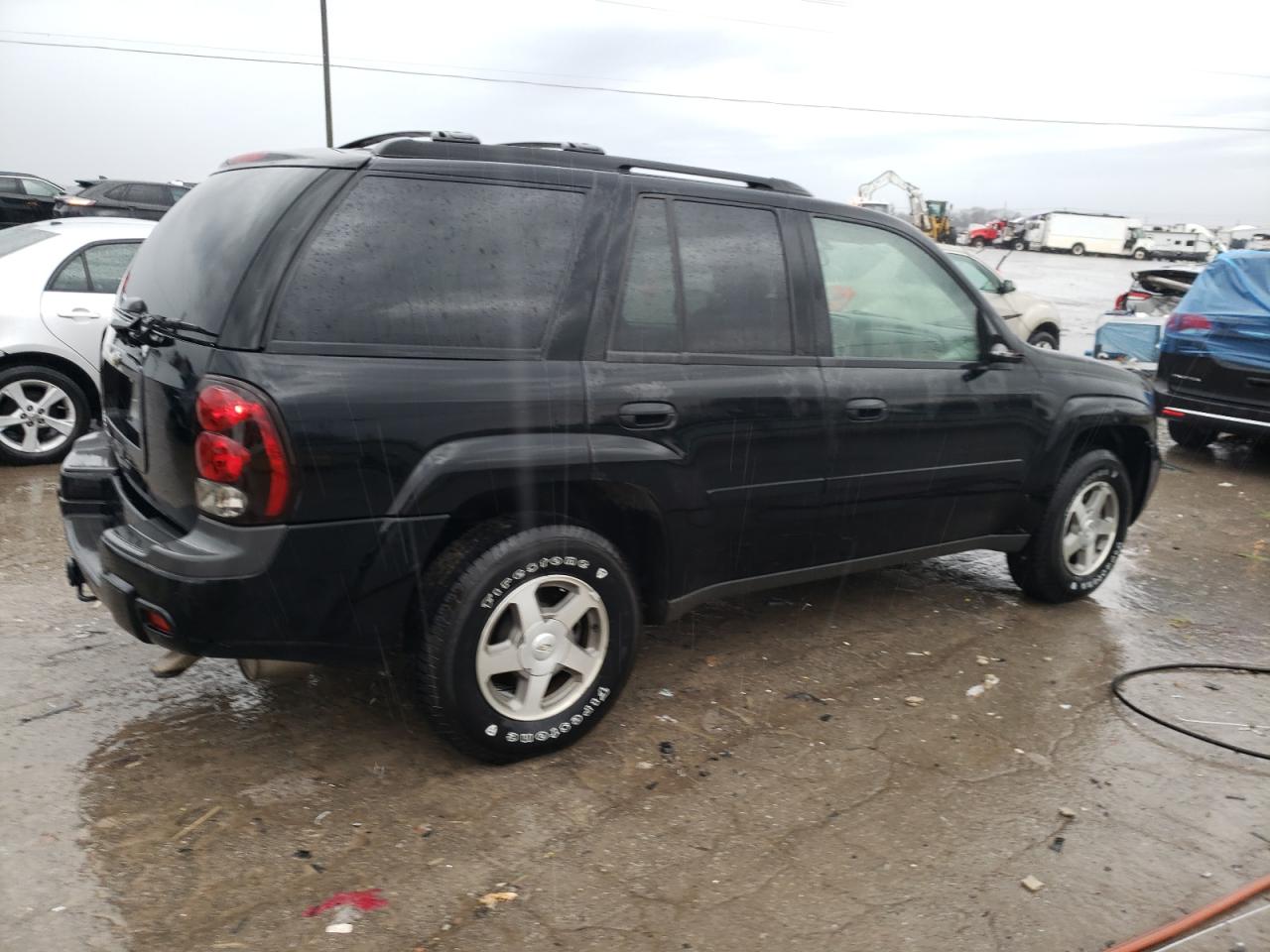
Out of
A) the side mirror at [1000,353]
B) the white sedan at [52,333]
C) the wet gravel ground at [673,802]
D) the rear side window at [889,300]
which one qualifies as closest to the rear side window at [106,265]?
the white sedan at [52,333]

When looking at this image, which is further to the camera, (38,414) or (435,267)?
(38,414)

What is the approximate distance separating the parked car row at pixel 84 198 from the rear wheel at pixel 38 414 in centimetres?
1474

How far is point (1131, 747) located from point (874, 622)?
134 centimetres

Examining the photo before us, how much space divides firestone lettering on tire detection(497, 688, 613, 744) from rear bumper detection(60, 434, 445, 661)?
46cm

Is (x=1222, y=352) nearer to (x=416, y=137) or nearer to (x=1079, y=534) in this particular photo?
(x=1079, y=534)

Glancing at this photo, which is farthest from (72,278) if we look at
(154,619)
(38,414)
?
(154,619)

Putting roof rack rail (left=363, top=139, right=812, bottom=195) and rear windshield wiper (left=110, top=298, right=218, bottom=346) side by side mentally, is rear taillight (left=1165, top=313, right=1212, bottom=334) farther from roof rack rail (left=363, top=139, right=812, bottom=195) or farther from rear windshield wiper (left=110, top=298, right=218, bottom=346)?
rear windshield wiper (left=110, top=298, right=218, bottom=346)

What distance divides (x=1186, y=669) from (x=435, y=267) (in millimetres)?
3659

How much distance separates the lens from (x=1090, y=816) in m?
3.36

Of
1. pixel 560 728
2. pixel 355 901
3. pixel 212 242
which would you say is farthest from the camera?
pixel 560 728

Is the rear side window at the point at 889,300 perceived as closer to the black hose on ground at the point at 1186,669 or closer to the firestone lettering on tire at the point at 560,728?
the black hose on ground at the point at 1186,669

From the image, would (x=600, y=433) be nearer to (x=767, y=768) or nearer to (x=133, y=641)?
(x=767, y=768)

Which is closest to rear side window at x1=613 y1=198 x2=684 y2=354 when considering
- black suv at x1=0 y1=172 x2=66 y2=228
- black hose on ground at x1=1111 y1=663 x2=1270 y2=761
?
black hose on ground at x1=1111 y1=663 x2=1270 y2=761

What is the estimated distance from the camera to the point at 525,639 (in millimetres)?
3348
